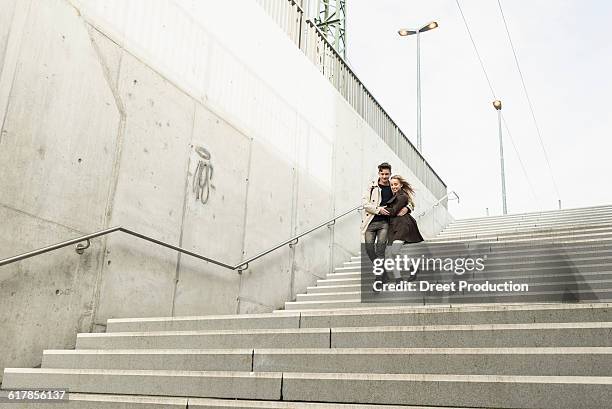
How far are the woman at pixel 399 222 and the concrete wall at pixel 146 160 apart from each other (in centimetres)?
194

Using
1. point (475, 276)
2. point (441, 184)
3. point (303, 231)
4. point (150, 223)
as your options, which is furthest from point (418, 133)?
point (150, 223)

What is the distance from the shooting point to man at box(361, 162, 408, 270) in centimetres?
604

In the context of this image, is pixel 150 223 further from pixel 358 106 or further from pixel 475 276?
pixel 358 106

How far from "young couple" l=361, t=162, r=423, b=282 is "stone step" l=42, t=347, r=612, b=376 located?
267 centimetres

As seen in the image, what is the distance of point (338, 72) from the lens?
1034 centimetres

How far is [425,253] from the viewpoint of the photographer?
7301 mm

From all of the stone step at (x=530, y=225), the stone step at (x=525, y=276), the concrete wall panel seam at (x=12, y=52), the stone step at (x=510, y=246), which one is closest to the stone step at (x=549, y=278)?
the stone step at (x=525, y=276)

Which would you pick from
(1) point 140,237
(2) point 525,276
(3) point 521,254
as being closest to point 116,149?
(1) point 140,237

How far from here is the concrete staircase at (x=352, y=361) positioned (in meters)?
2.77

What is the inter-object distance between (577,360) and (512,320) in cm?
79

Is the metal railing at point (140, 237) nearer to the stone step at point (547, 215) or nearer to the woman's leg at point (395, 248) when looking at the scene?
the woman's leg at point (395, 248)

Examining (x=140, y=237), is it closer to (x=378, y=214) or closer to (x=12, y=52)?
(x=12, y=52)

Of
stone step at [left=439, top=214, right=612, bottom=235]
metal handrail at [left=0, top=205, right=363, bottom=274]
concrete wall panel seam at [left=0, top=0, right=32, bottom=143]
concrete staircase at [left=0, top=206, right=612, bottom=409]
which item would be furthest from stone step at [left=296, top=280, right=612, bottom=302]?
concrete wall panel seam at [left=0, top=0, right=32, bottom=143]

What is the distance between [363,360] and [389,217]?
9.60 ft
